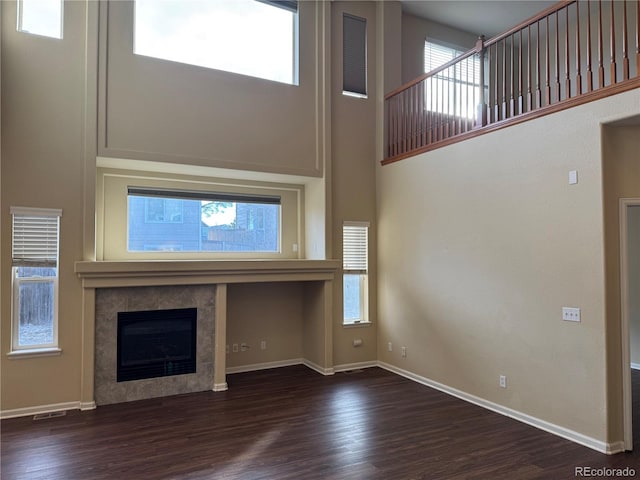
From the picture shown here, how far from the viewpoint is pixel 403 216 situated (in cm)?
595

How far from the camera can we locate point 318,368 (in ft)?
20.0

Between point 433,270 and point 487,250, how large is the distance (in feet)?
2.93

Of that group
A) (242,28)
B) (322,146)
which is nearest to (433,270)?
(322,146)

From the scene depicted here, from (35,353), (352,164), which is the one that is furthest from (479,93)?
(35,353)

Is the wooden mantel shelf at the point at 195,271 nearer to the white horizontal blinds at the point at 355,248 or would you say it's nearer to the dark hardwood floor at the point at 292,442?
the white horizontal blinds at the point at 355,248

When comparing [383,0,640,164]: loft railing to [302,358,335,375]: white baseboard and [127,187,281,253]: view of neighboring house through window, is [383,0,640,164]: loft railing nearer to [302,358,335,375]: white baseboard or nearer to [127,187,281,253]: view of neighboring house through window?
[127,187,281,253]: view of neighboring house through window

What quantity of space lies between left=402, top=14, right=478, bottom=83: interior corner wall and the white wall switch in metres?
4.62

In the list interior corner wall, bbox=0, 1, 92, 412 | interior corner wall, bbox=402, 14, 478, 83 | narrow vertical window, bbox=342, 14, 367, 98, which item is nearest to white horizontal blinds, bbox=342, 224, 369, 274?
narrow vertical window, bbox=342, 14, 367, 98

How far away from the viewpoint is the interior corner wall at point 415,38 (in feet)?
23.0

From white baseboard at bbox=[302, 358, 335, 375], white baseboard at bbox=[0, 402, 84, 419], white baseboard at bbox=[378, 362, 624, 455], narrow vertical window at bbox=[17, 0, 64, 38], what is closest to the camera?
white baseboard at bbox=[378, 362, 624, 455]

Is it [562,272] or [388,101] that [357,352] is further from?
[388,101]

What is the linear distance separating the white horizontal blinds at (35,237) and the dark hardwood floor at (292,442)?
5.35 feet

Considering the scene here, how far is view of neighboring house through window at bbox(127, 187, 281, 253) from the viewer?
5.52m

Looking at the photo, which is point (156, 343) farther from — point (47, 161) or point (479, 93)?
point (479, 93)
